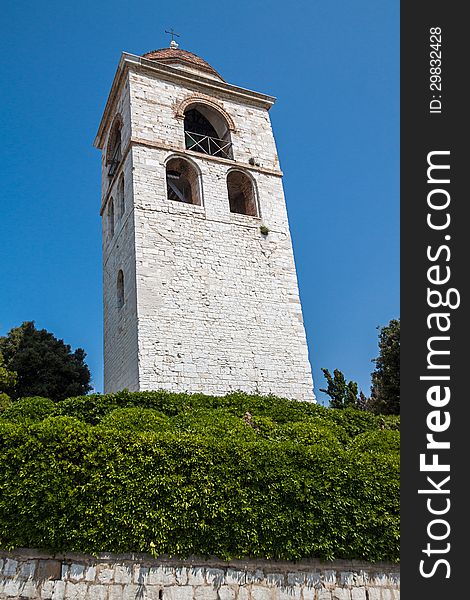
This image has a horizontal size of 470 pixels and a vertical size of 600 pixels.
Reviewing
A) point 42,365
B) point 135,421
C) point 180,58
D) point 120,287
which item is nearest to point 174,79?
point 180,58

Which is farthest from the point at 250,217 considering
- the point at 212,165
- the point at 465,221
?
the point at 465,221

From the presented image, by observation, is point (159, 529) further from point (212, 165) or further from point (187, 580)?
point (212, 165)

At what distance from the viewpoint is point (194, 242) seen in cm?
1456

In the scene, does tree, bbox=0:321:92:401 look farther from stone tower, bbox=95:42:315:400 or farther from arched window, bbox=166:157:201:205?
arched window, bbox=166:157:201:205

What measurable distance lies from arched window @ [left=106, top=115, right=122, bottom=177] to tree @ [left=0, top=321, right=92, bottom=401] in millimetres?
6893

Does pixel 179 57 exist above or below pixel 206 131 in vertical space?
above

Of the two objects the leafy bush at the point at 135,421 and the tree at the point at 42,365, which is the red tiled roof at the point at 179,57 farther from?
the leafy bush at the point at 135,421

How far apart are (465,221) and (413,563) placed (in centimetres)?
369

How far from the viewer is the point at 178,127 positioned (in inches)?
645

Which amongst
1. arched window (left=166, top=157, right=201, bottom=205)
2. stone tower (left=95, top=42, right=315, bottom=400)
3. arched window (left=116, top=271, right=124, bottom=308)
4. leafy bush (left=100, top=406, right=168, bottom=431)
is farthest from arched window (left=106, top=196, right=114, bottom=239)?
leafy bush (left=100, top=406, right=168, bottom=431)

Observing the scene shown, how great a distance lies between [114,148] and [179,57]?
4.09m

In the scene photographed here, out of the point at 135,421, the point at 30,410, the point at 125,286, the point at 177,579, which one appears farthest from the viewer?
the point at 125,286

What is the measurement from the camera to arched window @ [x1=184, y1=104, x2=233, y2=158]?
1730cm

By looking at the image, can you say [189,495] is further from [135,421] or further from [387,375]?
[387,375]
